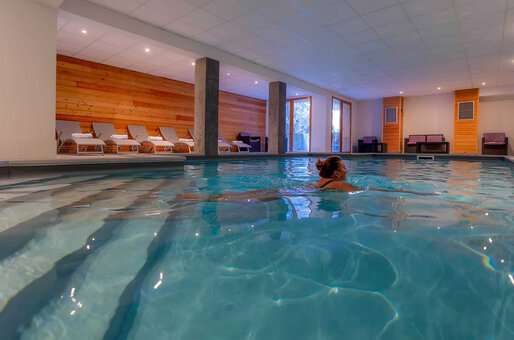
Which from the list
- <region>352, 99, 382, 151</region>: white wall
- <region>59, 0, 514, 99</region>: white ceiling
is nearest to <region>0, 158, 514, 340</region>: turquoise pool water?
<region>59, 0, 514, 99</region>: white ceiling

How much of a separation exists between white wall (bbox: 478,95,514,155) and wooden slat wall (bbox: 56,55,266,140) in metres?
11.5

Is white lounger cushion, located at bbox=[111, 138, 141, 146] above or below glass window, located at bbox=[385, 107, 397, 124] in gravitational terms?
below

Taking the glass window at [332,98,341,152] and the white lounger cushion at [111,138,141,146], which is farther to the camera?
the glass window at [332,98,341,152]

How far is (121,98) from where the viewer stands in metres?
10.4

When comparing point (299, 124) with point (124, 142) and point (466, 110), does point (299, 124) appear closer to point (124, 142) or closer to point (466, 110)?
point (466, 110)

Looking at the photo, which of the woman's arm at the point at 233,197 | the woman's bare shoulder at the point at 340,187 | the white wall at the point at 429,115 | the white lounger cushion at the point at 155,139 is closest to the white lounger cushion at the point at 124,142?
the white lounger cushion at the point at 155,139

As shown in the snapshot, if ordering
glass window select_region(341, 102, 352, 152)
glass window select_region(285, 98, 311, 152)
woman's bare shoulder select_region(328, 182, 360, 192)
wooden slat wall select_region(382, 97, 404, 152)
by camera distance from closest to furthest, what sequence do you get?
woman's bare shoulder select_region(328, 182, 360, 192) → wooden slat wall select_region(382, 97, 404, 152) → glass window select_region(285, 98, 311, 152) → glass window select_region(341, 102, 352, 152)

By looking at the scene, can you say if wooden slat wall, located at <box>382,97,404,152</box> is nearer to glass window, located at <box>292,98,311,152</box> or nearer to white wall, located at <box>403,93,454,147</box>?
white wall, located at <box>403,93,454,147</box>

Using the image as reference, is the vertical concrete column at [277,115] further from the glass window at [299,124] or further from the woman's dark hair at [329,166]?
the woman's dark hair at [329,166]

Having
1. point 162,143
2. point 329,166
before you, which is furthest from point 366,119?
point 329,166

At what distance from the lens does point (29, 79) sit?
5.10 metres

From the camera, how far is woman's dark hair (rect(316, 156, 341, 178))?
314cm

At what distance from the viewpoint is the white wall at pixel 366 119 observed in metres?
15.4

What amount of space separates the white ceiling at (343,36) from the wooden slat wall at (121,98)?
1.85 feet
